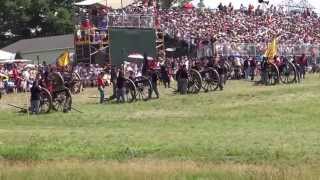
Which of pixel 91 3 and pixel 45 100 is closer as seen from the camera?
pixel 45 100

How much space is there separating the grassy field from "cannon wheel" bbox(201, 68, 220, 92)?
0.95 metres

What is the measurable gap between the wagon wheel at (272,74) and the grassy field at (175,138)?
306 centimetres

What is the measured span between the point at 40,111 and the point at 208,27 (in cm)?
3017

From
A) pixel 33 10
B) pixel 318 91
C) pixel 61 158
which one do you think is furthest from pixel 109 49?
pixel 33 10

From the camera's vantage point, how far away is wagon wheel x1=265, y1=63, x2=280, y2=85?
3281 cm

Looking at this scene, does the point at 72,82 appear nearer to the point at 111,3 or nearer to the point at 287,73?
the point at 287,73

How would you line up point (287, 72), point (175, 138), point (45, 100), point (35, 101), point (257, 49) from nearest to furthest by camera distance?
1. point (175, 138)
2. point (35, 101)
3. point (45, 100)
4. point (287, 72)
5. point (257, 49)

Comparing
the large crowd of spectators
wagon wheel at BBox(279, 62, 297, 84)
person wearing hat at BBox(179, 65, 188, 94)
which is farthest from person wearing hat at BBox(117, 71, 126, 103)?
the large crowd of spectators

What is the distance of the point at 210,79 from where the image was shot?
3034cm

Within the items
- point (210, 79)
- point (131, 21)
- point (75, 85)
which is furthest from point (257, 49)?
point (75, 85)

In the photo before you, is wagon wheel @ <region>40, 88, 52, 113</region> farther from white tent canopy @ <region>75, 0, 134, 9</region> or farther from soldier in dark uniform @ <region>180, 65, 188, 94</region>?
white tent canopy @ <region>75, 0, 134, 9</region>

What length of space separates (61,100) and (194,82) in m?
6.64

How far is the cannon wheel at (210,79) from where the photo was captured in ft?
99.0

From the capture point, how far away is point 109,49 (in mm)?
43906
